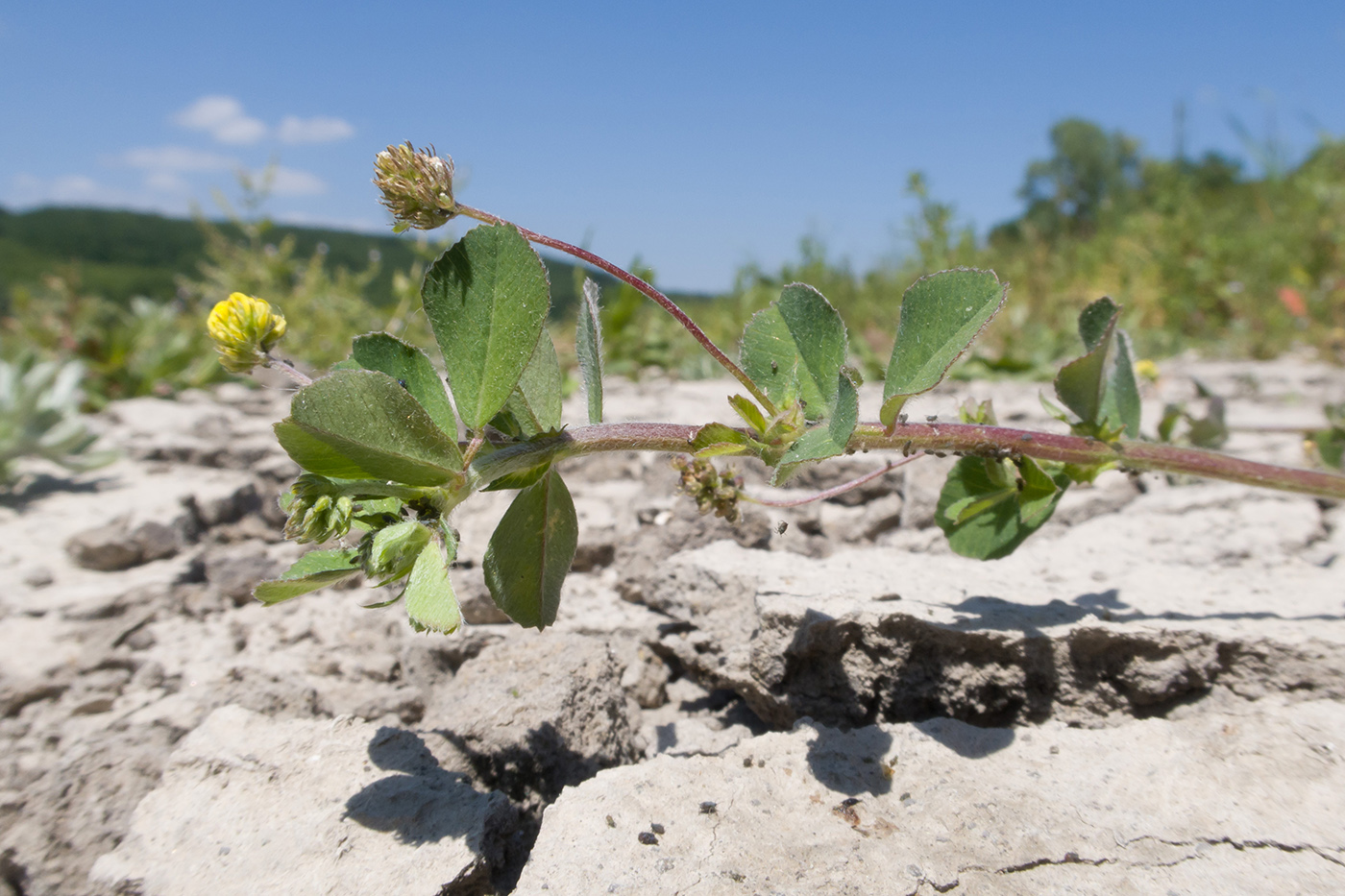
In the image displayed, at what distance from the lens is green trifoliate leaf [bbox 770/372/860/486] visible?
3.71ft

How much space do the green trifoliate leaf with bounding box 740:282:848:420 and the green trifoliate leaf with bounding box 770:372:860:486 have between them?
0.15 meters

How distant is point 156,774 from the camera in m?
1.57

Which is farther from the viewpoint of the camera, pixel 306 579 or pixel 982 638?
→ pixel 982 638

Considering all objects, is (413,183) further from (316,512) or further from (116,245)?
(116,245)

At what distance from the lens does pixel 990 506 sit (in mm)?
1514

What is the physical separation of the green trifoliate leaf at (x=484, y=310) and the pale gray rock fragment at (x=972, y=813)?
63 cm

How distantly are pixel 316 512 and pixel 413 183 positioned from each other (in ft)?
1.48

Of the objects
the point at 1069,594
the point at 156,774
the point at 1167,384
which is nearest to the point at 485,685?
the point at 156,774

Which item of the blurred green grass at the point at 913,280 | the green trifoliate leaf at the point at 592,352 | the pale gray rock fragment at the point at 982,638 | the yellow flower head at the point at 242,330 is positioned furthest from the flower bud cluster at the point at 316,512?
the blurred green grass at the point at 913,280

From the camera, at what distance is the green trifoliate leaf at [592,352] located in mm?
1290

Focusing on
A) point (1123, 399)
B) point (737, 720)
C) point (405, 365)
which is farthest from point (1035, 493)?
point (405, 365)

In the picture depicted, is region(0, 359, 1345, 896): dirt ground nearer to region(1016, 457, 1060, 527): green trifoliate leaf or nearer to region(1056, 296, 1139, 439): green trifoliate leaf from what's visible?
region(1016, 457, 1060, 527): green trifoliate leaf

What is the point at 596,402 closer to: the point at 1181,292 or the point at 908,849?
the point at 908,849

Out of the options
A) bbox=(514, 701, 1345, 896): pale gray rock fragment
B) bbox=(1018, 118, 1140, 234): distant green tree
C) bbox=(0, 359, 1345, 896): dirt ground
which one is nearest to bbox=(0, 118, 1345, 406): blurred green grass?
bbox=(0, 359, 1345, 896): dirt ground
